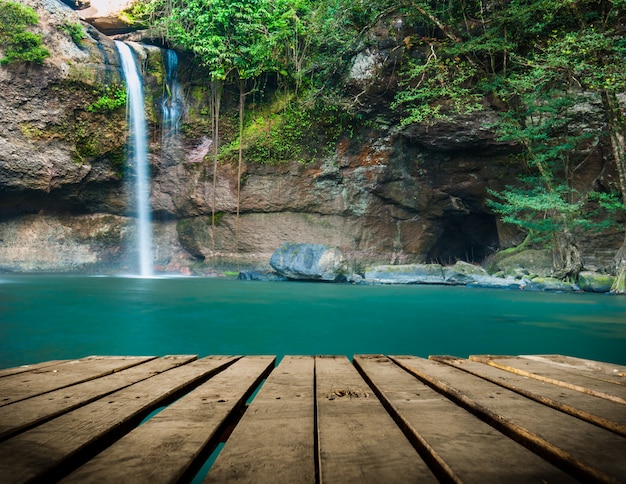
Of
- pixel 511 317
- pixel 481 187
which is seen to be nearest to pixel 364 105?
pixel 481 187

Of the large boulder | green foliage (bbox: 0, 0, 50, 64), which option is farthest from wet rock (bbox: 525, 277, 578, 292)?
green foliage (bbox: 0, 0, 50, 64)

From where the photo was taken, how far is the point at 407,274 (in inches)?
533

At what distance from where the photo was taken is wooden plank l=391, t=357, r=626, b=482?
2.86ft

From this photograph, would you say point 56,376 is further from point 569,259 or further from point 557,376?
point 569,259

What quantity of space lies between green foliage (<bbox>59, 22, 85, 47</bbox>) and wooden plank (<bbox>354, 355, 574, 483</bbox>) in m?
17.3

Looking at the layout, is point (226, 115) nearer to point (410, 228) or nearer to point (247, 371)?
point (410, 228)

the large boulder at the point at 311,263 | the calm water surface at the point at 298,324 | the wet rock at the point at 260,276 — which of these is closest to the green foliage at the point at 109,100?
the wet rock at the point at 260,276

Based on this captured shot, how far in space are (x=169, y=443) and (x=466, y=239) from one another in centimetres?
1955

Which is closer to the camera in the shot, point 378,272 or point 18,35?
point 18,35

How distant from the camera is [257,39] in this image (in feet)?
47.2

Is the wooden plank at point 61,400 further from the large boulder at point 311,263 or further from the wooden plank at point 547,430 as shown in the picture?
the large boulder at point 311,263

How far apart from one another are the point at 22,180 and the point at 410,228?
49.1ft

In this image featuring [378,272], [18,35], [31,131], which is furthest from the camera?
[31,131]

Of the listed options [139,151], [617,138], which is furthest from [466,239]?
[139,151]
